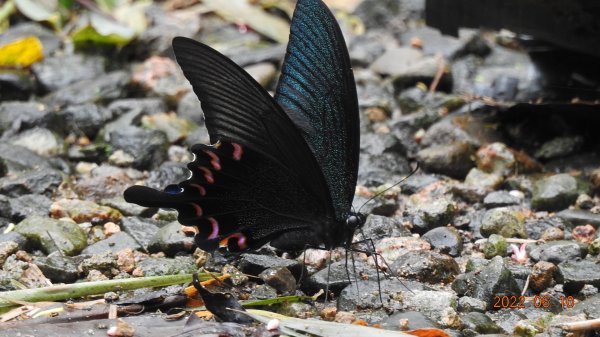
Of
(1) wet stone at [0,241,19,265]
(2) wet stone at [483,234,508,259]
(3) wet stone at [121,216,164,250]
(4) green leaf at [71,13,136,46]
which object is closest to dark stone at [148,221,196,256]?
(3) wet stone at [121,216,164,250]

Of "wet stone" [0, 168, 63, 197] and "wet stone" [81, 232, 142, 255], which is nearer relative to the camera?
"wet stone" [81, 232, 142, 255]

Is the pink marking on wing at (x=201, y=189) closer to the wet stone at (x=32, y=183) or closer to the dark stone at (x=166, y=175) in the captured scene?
the dark stone at (x=166, y=175)

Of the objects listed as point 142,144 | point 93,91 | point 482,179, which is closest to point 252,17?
point 93,91

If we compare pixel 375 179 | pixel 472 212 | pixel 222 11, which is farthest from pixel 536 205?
pixel 222 11

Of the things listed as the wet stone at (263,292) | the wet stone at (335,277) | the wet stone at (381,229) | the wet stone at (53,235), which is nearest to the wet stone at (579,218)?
the wet stone at (381,229)

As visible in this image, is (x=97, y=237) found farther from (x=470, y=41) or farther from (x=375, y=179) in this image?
(x=470, y=41)

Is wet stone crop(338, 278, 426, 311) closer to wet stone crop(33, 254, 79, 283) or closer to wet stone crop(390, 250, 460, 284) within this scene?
wet stone crop(390, 250, 460, 284)
